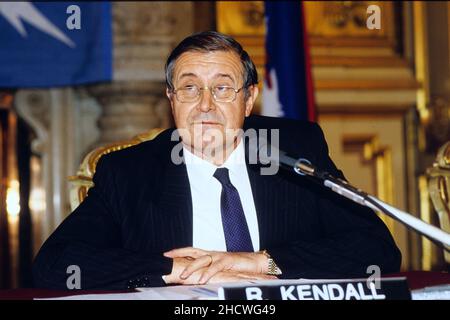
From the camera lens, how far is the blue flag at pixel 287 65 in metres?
4.09

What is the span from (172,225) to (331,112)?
111 inches

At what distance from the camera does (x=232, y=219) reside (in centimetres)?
214

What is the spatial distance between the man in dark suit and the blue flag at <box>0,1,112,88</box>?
6.22 feet

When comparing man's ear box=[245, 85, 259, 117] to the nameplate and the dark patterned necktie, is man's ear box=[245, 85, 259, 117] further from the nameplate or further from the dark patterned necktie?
the nameplate

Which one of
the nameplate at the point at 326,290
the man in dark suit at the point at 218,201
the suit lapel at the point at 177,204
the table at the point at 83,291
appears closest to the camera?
the nameplate at the point at 326,290

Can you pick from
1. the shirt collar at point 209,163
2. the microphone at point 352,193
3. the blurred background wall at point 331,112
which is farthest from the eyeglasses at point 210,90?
the blurred background wall at point 331,112

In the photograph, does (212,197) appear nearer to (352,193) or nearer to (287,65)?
(352,193)

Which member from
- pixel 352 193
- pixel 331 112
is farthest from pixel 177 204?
pixel 331 112

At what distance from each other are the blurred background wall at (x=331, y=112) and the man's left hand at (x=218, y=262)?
247cm

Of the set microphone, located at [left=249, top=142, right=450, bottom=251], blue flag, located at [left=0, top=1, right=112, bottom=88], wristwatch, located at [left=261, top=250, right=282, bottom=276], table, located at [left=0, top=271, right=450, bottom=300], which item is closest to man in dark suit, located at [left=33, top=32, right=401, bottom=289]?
wristwatch, located at [left=261, top=250, right=282, bottom=276]

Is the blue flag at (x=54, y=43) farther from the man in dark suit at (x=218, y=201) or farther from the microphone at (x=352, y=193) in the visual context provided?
the microphone at (x=352, y=193)

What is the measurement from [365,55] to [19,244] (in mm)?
2197

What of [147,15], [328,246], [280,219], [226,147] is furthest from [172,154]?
[147,15]

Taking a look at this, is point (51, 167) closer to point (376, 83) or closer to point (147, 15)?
point (147, 15)
